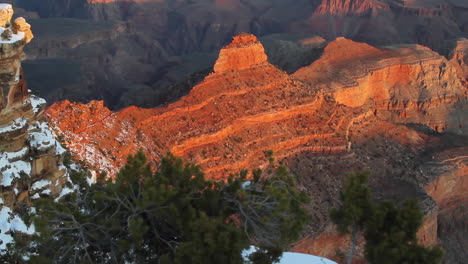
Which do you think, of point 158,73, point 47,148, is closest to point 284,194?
point 47,148

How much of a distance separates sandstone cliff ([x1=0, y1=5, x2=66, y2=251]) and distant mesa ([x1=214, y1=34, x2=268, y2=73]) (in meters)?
19.9

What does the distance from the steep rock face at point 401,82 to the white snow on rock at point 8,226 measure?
38829 mm

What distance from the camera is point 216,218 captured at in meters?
13.4

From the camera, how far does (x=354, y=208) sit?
14094mm

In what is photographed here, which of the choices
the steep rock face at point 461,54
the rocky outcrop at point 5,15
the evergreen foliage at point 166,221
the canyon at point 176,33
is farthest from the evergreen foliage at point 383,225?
the steep rock face at point 461,54

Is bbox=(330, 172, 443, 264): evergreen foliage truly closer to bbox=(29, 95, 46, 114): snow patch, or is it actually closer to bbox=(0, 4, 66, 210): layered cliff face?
bbox=(0, 4, 66, 210): layered cliff face

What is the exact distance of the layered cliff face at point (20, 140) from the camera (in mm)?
14570

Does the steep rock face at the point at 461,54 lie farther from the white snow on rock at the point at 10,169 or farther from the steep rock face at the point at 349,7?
the white snow on rock at the point at 10,169

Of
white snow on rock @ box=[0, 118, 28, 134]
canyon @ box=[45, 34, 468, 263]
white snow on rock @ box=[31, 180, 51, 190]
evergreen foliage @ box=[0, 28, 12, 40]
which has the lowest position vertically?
canyon @ box=[45, 34, 468, 263]

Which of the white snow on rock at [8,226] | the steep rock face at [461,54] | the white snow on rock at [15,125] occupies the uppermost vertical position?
the white snow on rock at [15,125]

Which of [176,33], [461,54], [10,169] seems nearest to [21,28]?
[10,169]

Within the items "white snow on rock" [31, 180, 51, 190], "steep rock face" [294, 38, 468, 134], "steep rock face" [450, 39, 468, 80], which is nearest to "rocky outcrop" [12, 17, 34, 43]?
"white snow on rock" [31, 180, 51, 190]

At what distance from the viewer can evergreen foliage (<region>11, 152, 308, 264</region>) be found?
12.8 m

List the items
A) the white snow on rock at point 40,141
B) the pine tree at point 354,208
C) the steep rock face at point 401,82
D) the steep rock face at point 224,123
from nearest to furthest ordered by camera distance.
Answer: the pine tree at point 354,208 → the white snow on rock at point 40,141 → the steep rock face at point 224,123 → the steep rock face at point 401,82
